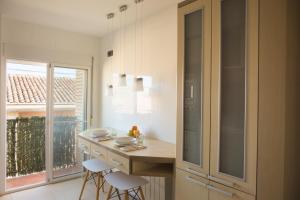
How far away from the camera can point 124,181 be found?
227 centimetres

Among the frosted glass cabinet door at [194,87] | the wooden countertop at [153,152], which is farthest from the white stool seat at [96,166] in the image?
the frosted glass cabinet door at [194,87]

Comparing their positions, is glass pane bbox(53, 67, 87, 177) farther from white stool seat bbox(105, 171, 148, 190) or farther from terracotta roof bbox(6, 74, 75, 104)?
white stool seat bbox(105, 171, 148, 190)

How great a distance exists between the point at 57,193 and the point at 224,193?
270 centimetres

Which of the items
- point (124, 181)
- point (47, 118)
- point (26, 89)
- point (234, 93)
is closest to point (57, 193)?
point (47, 118)

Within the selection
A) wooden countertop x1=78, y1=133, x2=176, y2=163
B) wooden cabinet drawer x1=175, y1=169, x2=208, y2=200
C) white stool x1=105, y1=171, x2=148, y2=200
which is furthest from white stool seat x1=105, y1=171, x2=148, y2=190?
wooden cabinet drawer x1=175, y1=169, x2=208, y2=200

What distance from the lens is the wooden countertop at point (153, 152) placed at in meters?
1.91

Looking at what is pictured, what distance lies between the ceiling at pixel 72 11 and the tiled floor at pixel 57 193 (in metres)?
2.65

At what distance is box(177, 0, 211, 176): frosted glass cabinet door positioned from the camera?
1604 millimetres

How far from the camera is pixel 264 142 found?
1263 millimetres

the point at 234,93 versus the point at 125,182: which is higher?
the point at 234,93

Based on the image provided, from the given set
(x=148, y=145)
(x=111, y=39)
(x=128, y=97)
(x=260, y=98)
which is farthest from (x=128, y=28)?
(x=260, y=98)

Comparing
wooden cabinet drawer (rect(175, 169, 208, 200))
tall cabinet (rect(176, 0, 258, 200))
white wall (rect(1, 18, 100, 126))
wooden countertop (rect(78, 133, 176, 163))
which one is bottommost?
wooden cabinet drawer (rect(175, 169, 208, 200))

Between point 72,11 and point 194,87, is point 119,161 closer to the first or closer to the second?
point 194,87

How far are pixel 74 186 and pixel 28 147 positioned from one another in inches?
42.4
